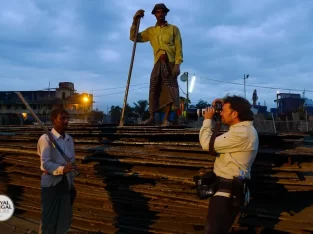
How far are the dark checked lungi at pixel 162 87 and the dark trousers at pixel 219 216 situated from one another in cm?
262

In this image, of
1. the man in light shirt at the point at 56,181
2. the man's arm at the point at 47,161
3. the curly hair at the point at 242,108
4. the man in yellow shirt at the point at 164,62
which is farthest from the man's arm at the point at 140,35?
A: the curly hair at the point at 242,108

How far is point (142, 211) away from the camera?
4.29m

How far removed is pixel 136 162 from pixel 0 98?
50338mm

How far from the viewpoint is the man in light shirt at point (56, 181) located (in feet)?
11.6

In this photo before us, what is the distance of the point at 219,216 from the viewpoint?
2.67m

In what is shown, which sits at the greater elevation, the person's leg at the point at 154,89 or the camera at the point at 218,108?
the person's leg at the point at 154,89

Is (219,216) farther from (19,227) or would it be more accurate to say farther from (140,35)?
(140,35)

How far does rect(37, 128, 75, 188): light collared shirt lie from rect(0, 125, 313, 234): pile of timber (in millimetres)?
741

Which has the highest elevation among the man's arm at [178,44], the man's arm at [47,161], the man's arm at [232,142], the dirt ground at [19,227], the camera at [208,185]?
the man's arm at [178,44]

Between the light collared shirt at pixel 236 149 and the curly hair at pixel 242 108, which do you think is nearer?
the light collared shirt at pixel 236 149

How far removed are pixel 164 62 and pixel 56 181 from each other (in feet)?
7.92

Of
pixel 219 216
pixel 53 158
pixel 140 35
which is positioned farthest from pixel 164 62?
pixel 219 216

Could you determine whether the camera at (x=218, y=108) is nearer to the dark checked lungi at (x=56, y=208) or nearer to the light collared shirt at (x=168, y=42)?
the dark checked lungi at (x=56, y=208)

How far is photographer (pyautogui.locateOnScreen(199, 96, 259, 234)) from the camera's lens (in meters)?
2.67
